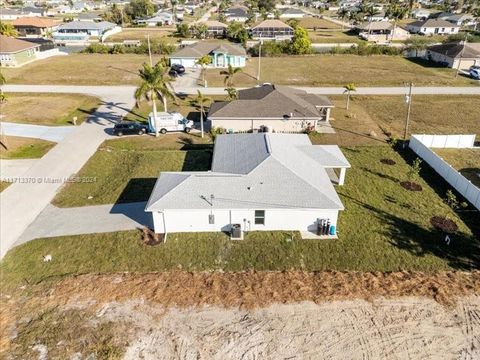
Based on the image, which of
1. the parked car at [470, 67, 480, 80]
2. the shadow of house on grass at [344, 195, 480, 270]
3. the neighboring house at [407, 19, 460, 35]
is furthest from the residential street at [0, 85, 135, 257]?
the neighboring house at [407, 19, 460, 35]

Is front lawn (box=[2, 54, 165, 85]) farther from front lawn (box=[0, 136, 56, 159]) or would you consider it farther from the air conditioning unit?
the air conditioning unit

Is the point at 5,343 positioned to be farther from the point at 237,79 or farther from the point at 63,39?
the point at 63,39

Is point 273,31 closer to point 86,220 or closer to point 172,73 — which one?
point 172,73

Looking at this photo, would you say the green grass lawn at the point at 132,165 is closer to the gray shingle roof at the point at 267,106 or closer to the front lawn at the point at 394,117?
the gray shingle roof at the point at 267,106

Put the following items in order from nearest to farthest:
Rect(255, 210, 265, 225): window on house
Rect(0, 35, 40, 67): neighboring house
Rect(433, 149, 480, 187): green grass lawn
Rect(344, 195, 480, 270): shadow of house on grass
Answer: Rect(344, 195, 480, 270): shadow of house on grass → Rect(255, 210, 265, 225): window on house → Rect(433, 149, 480, 187): green grass lawn → Rect(0, 35, 40, 67): neighboring house

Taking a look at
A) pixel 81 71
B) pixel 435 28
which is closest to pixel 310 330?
pixel 81 71

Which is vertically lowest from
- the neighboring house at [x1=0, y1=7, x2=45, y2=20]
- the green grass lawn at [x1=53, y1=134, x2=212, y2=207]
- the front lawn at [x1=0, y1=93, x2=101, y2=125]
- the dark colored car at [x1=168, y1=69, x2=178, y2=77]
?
the green grass lawn at [x1=53, y1=134, x2=212, y2=207]

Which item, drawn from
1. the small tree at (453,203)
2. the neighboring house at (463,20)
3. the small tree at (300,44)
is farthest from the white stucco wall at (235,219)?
the neighboring house at (463,20)

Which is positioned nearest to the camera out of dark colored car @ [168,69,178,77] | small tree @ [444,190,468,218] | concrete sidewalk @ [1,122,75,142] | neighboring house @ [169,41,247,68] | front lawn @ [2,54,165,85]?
small tree @ [444,190,468,218]
